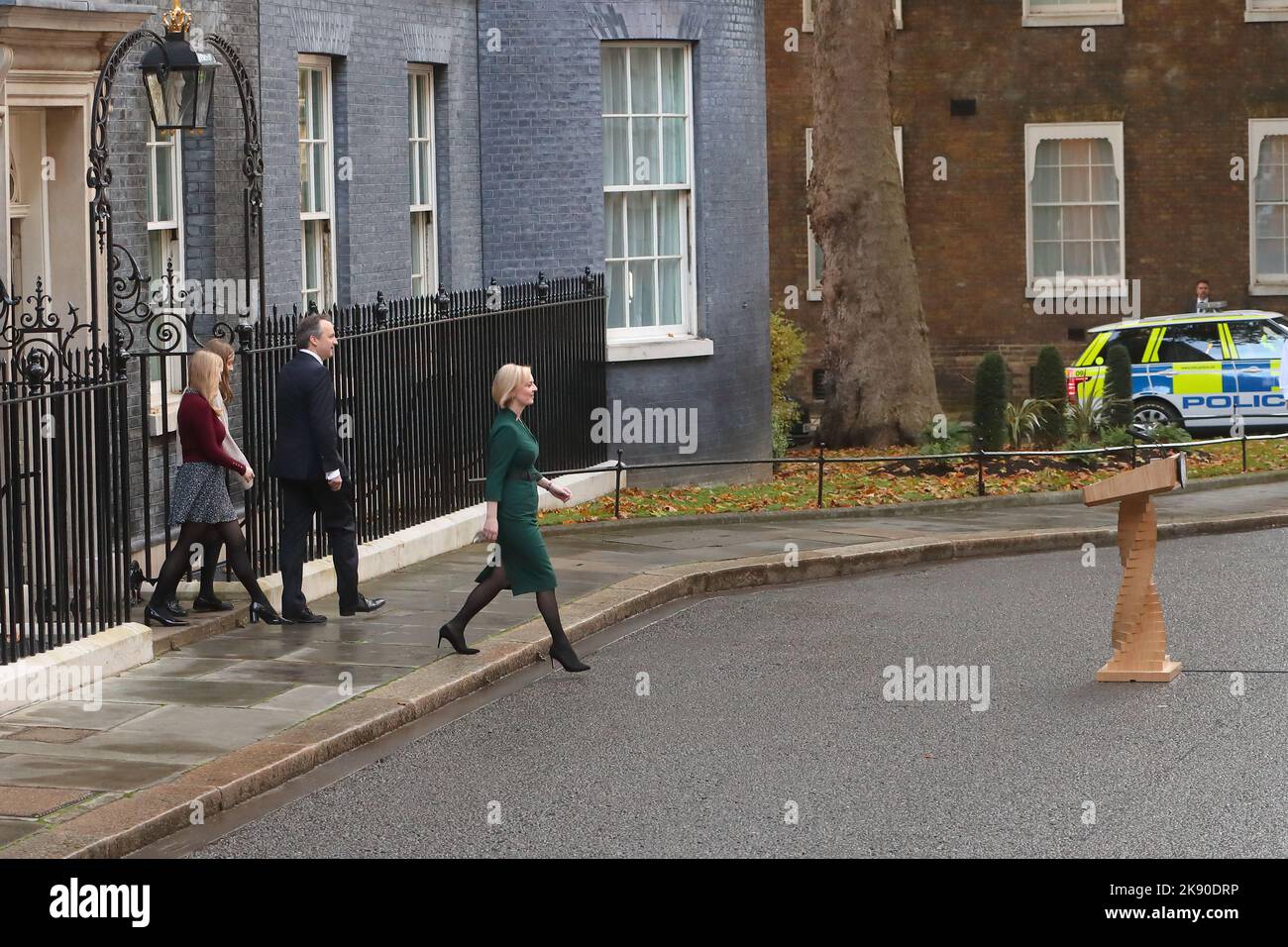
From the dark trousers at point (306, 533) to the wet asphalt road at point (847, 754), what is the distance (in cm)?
166

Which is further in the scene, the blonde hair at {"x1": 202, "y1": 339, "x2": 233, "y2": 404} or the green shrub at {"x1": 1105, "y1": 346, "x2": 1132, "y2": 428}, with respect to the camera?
the green shrub at {"x1": 1105, "y1": 346, "x2": 1132, "y2": 428}

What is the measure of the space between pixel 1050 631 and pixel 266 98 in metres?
7.09

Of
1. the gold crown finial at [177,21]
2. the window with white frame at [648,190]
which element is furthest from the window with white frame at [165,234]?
the window with white frame at [648,190]

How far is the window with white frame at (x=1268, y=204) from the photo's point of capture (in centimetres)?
3278

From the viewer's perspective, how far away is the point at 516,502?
1154cm

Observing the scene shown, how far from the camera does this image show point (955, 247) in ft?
109

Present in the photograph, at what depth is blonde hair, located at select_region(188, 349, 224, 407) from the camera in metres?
12.1

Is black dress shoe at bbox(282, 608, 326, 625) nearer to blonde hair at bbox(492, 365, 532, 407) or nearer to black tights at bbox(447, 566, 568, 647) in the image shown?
black tights at bbox(447, 566, 568, 647)

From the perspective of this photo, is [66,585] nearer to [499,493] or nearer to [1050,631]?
[499,493]

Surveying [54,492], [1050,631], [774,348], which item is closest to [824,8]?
[774,348]

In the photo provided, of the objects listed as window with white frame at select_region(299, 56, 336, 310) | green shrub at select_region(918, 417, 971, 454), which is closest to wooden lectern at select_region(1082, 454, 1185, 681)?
window with white frame at select_region(299, 56, 336, 310)

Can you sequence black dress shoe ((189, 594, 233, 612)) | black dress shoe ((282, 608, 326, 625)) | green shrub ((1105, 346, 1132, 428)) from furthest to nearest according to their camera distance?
green shrub ((1105, 346, 1132, 428)) < black dress shoe ((282, 608, 326, 625)) < black dress shoe ((189, 594, 233, 612))

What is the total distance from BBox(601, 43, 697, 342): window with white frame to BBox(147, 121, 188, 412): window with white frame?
605 cm

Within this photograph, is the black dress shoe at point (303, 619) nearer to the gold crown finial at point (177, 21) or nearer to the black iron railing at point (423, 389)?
the black iron railing at point (423, 389)
